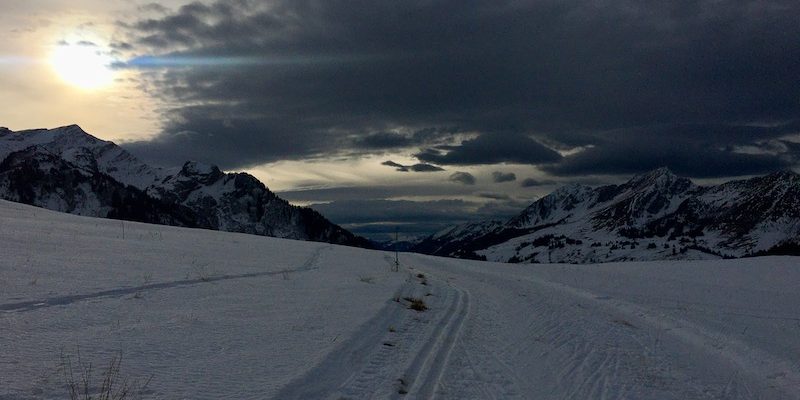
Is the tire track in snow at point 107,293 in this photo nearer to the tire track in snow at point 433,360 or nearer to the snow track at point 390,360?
the snow track at point 390,360

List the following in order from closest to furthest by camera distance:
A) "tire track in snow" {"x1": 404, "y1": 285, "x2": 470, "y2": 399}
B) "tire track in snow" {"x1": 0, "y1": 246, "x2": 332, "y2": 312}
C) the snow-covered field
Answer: the snow-covered field
"tire track in snow" {"x1": 404, "y1": 285, "x2": 470, "y2": 399}
"tire track in snow" {"x1": 0, "y1": 246, "x2": 332, "y2": 312}

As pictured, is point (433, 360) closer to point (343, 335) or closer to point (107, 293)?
point (343, 335)

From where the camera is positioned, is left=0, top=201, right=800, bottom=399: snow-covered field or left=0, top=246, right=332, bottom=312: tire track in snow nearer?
left=0, top=201, right=800, bottom=399: snow-covered field

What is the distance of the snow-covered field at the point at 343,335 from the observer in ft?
22.0

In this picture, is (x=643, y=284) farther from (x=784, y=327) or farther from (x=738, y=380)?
(x=738, y=380)

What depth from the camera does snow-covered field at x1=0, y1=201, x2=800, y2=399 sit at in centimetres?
672

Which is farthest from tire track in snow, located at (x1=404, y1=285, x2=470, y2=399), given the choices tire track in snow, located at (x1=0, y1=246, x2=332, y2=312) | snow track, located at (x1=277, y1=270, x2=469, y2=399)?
tire track in snow, located at (x1=0, y1=246, x2=332, y2=312)

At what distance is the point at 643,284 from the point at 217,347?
846 inches

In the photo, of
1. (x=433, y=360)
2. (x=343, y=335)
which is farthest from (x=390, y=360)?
(x=343, y=335)

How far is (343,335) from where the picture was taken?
9.48 metres

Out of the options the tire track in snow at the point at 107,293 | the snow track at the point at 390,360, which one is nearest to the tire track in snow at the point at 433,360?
the snow track at the point at 390,360

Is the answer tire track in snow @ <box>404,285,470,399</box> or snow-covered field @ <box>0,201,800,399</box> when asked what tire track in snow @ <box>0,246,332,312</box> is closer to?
snow-covered field @ <box>0,201,800,399</box>

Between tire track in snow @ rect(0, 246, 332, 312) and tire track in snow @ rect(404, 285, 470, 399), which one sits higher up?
tire track in snow @ rect(0, 246, 332, 312)

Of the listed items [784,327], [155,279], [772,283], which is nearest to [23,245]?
[155,279]
